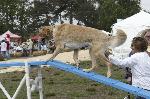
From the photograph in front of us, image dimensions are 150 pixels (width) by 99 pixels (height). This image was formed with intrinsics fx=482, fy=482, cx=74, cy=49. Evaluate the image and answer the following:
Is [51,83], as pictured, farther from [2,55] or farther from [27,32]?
[27,32]

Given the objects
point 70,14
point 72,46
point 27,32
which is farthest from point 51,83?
point 70,14

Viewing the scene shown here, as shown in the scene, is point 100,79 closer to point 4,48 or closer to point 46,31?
point 46,31

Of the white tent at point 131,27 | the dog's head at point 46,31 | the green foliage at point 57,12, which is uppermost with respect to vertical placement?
the green foliage at point 57,12

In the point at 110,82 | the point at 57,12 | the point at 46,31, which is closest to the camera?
the point at 110,82

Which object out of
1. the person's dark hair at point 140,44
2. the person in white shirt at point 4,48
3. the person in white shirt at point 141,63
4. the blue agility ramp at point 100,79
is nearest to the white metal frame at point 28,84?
the blue agility ramp at point 100,79

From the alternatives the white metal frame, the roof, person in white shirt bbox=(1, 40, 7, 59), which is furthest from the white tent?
the white metal frame

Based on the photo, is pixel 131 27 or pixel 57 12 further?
pixel 57 12

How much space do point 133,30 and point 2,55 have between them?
13.1m

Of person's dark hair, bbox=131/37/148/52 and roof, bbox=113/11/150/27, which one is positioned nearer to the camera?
person's dark hair, bbox=131/37/148/52

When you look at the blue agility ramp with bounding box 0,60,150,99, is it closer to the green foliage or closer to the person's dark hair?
the person's dark hair

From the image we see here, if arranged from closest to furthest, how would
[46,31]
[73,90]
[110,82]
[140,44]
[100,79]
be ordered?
1. [140,44]
2. [110,82]
3. [100,79]
4. [46,31]
5. [73,90]

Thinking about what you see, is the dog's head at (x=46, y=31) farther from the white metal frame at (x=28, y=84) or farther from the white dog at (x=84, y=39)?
the white metal frame at (x=28, y=84)

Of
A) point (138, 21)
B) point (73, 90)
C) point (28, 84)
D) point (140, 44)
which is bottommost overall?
point (73, 90)

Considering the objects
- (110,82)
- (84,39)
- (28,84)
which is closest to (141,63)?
(110,82)
